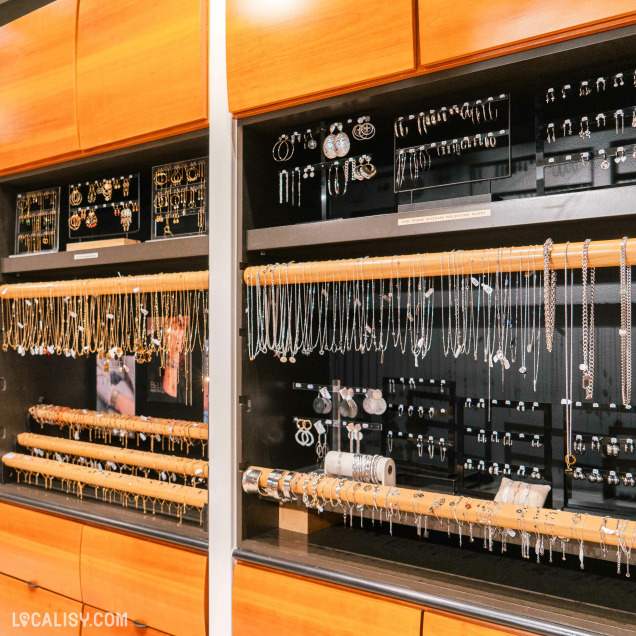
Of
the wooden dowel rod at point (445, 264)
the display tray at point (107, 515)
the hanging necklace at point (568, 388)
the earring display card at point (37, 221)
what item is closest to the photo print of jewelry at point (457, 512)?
the hanging necklace at point (568, 388)

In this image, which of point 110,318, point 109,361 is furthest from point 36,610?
point 110,318

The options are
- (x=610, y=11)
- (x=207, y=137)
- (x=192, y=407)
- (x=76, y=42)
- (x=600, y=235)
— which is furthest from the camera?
(x=192, y=407)

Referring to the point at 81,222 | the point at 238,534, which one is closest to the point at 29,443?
the point at 81,222

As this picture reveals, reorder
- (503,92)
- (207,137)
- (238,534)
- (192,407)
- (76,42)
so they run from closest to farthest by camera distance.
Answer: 1. (503,92)
2. (238,534)
3. (207,137)
4. (76,42)
5. (192,407)

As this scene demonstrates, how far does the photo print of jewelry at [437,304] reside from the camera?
1.49 meters

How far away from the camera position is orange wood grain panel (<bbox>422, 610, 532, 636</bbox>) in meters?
1.40

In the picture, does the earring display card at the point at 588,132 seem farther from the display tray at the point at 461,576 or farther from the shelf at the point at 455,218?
the display tray at the point at 461,576

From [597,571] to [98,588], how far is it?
1618mm

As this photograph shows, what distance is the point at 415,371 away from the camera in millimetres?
2012

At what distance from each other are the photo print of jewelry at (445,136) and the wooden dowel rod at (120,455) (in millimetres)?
1182

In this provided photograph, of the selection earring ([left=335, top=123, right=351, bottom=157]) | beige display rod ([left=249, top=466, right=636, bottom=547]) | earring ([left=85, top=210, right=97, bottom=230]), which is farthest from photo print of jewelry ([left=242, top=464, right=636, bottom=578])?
earring ([left=85, top=210, right=97, bottom=230])

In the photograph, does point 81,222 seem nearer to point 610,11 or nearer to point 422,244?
point 422,244

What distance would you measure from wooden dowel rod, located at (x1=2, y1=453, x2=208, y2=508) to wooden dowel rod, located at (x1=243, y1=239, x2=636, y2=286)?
77cm

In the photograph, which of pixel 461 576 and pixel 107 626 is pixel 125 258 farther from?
pixel 461 576
